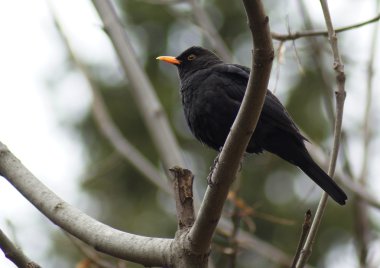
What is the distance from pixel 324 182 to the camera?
431 centimetres

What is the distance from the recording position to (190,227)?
340 cm

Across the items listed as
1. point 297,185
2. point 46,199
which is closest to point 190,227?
point 46,199

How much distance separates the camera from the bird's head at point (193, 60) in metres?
5.50

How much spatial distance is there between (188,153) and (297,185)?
1.94m

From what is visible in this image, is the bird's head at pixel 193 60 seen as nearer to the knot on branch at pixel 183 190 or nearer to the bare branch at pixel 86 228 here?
the knot on branch at pixel 183 190

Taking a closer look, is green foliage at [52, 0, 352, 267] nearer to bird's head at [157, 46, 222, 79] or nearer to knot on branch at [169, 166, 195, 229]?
bird's head at [157, 46, 222, 79]

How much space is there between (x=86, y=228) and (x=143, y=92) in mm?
2005

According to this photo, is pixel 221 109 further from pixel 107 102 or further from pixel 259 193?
pixel 107 102

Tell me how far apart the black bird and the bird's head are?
40cm

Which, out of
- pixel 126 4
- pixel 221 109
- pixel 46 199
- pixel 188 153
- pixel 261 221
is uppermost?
pixel 126 4

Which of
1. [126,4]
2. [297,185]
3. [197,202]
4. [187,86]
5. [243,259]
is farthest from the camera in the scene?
[126,4]

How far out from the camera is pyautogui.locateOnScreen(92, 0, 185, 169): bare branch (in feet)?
15.8

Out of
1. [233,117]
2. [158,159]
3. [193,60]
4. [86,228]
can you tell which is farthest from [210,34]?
[158,159]

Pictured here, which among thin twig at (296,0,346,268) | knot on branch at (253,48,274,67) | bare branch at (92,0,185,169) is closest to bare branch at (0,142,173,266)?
thin twig at (296,0,346,268)
